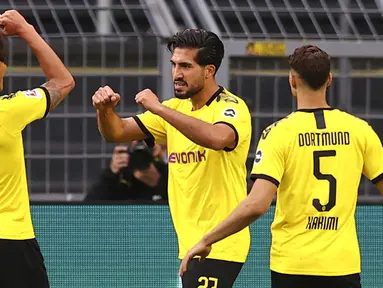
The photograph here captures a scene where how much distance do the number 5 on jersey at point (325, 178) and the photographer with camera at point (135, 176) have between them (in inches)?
126

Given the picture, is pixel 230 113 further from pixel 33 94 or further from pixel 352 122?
pixel 33 94

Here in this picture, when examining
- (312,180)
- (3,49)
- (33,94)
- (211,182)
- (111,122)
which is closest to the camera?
(312,180)

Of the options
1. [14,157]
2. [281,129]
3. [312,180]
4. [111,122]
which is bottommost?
[312,180]

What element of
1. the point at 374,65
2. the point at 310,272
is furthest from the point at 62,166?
the point at 310,272

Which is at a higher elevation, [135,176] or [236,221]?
[135,176]

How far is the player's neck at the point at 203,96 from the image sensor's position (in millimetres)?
5387

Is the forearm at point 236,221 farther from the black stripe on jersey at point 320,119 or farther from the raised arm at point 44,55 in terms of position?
the raised arm at point 44,55

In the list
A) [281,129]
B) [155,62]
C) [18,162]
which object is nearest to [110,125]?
[18,162]

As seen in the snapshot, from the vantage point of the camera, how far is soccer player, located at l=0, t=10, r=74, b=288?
15.6 feet

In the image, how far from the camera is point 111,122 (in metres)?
5.52

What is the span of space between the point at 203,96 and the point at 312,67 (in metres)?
0.88

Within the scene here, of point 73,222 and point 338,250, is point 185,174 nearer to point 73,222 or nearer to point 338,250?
point 338,250

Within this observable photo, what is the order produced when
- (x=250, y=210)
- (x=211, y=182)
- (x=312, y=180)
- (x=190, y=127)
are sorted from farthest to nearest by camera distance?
1. (x=211, y=182)
2. (x=190, y=127)
3. (x=312, y=180)
4. (x=250, y=210)

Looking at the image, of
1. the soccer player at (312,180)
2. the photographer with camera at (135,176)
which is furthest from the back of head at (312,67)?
the photographer with camera at (135,176)
